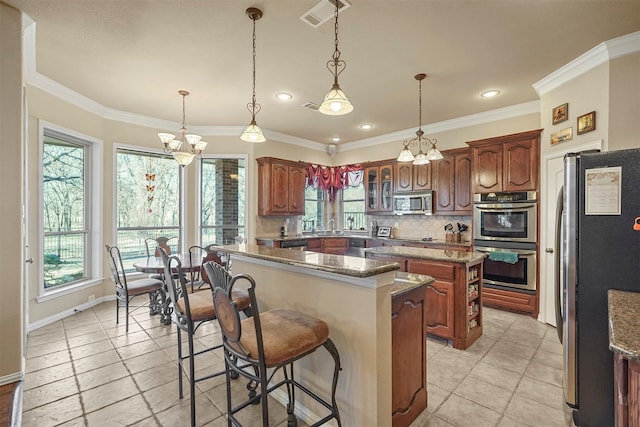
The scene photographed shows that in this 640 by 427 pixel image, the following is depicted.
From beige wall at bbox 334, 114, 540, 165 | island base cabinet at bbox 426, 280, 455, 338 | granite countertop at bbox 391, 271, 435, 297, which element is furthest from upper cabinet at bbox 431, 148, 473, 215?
granite countertop at bbox 391, 271, 435, 297

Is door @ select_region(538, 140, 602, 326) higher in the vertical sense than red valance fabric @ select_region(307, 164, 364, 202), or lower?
lower

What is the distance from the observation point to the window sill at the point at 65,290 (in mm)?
3684

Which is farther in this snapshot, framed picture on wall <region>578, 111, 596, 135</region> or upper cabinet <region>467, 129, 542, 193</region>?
upper cabinet <region>467, 129, 542, 193</region>

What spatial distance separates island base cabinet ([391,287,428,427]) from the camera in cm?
179

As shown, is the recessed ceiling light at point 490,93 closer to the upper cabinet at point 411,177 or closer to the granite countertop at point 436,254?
the upper cabinet at point 411,177

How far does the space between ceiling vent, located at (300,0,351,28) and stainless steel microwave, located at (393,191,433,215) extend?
11.7 feet

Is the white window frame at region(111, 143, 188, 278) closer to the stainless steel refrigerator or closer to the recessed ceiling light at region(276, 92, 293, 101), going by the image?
the recessed ceiling light at region(276, 92, 293, 101)

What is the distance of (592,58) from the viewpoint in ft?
9.99

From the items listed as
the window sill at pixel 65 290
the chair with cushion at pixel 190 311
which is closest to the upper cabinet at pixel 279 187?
the window sill at pixel 65 290

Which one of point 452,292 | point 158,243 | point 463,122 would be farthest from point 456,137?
point 158,243

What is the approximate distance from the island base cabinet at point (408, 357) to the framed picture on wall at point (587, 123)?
9.18ft

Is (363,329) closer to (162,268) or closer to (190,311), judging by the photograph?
(190,311)

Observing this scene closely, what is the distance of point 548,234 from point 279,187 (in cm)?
427

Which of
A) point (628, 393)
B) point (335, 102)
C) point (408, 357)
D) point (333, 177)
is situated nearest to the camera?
point (628, 393)
